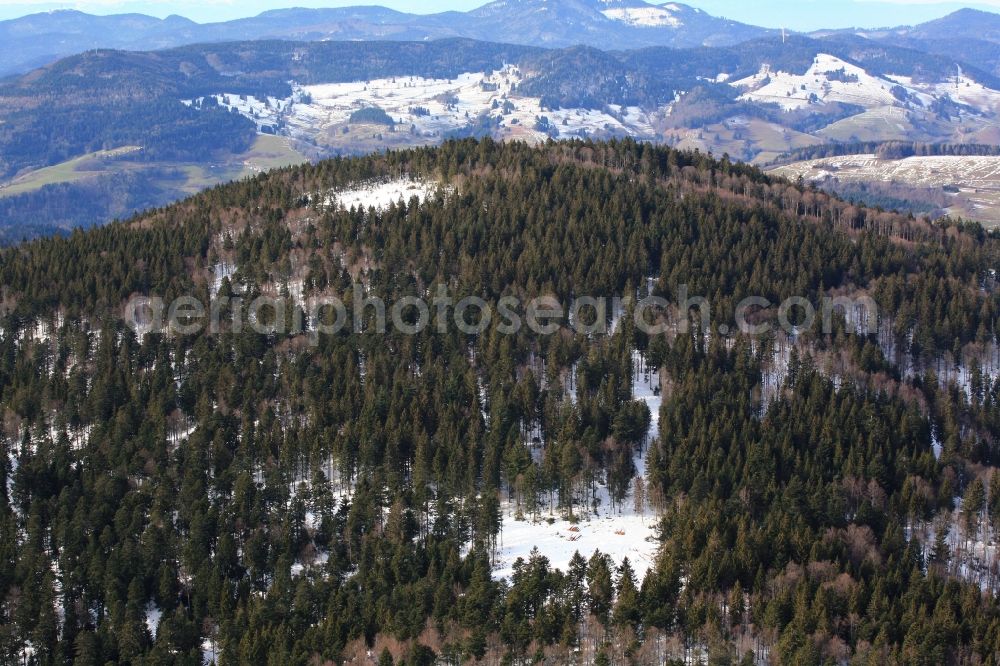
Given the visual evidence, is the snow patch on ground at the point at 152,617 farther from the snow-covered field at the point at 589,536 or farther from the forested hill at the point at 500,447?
the snow-covered field at the point at 589,536

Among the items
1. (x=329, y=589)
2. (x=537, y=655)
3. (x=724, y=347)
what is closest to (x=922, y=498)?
(x=724, y=347)

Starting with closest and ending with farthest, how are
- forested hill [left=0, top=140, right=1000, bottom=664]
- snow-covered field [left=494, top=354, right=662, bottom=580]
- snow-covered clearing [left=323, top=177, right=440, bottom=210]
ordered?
forested hill [left=0, top=140, right=1000, bottom=664] < snow-covered field [left=494, top=354, right=662, bottom=580] < snow-covered clearing [left=323, top=177, right=440, bottom=210]

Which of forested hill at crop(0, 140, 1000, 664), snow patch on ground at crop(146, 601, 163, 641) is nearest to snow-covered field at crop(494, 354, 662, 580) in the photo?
forested hill at crop(0, 140, 1000, 664)

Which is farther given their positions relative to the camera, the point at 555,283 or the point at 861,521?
the point at 555,283

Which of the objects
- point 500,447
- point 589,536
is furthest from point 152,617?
point 589,536

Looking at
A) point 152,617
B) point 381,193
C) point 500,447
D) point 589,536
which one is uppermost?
point 381,193

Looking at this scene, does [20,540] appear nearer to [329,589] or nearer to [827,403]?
[329,589]

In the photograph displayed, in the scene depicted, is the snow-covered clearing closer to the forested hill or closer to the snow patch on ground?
the forested hill

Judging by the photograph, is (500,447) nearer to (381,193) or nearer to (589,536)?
(589,536)

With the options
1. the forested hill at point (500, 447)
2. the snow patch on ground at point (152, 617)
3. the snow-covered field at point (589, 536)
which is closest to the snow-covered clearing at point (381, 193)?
the forested hill at point (500, 447)
